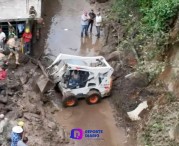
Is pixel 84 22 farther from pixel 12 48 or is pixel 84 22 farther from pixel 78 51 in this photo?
pixel 12 48

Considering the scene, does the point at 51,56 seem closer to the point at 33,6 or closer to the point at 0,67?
the point at 33,6

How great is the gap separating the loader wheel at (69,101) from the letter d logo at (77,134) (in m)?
1.30

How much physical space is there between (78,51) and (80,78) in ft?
14.4

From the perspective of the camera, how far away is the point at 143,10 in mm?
21547

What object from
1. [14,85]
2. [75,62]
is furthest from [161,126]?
[14,85]

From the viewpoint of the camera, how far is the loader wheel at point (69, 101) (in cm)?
1767

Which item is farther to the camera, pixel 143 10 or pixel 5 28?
pixel 143 10

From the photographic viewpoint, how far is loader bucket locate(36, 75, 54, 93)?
57.9 feet

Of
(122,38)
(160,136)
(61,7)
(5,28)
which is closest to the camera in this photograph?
(160,136)

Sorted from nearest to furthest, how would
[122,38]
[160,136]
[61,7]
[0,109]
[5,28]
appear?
[160,136], [0,109], [5,28], [122,38], [61,7]

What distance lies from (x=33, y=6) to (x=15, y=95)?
513 cm

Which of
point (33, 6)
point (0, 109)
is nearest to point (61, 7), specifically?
point (33, 6)

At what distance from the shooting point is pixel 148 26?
66.0 ft

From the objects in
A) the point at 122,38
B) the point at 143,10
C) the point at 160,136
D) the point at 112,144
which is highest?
the point at 143,10
